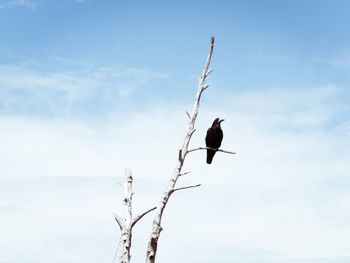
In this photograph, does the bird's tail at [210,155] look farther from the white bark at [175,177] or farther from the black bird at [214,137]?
the white bark at [175,177]

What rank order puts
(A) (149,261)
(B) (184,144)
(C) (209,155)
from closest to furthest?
(A) (149,261) < (B) (184,144) < (C) (209,155)

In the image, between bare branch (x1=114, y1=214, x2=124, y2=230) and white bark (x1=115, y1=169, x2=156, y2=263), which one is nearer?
white bark (x1=115, y1=169, x2=156, y2=263)

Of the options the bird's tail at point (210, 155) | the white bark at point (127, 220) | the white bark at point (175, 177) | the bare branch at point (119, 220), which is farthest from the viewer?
the bird's tail at point (210, 155)

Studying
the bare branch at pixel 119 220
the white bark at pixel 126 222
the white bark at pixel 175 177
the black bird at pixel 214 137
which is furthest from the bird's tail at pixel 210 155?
the bare branch at pixel 119 220

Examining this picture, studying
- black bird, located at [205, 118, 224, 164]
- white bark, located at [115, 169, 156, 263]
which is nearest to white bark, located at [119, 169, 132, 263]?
white bark, located at [115, 169, 156, 263]

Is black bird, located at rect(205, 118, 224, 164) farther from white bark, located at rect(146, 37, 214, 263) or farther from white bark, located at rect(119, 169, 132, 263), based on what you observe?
white bark, located at rect(119, 169, 132, 263)

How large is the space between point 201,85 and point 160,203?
282 cm

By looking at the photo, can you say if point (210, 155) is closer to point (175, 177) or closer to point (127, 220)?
point (175, 177)

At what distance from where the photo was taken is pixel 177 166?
999 cm

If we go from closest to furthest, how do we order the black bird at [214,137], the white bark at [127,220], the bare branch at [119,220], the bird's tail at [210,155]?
the white bark at [127,220] < the bare branch at [119,220] < the bird's tail at [210,155] < the black bird at [214,137]

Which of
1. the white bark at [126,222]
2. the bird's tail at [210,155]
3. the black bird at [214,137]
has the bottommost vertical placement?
the white bark at [126,222]

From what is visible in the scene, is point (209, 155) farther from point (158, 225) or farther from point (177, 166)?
point (158, 225)

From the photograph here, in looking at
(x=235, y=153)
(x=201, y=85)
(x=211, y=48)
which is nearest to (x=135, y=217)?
(x=235, y=153)

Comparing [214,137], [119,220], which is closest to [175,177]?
[119,220]
